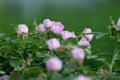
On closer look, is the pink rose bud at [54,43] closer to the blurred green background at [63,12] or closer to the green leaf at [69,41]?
the green leaf at [69,41]

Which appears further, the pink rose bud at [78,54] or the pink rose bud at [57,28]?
the pink rose bud at [57,28]

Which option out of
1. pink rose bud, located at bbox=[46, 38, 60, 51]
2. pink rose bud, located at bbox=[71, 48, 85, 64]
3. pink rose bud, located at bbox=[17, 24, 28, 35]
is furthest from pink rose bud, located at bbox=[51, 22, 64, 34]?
pink rose bud, located at bbox=[71, 48, 85, 64]

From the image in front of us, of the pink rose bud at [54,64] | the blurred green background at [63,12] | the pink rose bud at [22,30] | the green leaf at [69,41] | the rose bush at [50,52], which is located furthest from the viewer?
the blurred green background at [63,12]

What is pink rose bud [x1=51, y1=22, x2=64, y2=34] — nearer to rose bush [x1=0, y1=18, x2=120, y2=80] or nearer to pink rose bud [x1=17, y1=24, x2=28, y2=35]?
rose bush [x1=0, y1=18, x2=120, y2=80]

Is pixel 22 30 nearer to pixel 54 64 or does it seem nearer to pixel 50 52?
pixel 50 52

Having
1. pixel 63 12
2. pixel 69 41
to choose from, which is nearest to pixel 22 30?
pixel 69 41

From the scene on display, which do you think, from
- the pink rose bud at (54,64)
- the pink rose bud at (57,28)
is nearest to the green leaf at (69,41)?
the pink rose bud at (57,28)
